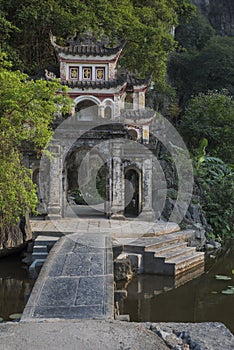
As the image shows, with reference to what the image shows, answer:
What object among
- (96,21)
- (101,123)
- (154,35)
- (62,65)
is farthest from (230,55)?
(101,123)

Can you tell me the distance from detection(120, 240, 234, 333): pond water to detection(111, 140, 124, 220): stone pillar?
14.1ft

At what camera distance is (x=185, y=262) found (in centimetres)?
1095

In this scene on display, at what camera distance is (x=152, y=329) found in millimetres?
Result: 4855

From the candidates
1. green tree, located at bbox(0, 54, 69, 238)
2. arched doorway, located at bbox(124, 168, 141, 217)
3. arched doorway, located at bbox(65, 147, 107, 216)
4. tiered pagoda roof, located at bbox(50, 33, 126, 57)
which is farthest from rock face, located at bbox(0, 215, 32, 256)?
arched doorway, located at bbox(65, 147, 107, 216)

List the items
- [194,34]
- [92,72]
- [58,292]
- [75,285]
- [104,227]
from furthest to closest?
[194,34], [92,72], [104,227], [75,285], [58,292]

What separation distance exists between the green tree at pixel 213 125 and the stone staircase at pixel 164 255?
12463mm

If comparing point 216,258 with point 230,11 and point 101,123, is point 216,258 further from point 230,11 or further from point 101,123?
point 230,11

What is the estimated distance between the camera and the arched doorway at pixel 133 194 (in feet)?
51.5

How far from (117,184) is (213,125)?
1221cm

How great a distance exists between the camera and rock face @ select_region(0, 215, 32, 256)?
1096 cm

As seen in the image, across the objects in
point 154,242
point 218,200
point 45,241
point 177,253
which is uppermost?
point 218,200

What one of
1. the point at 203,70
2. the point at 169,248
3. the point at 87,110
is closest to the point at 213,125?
the point at 87,110

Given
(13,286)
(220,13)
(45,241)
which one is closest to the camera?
(13,286)

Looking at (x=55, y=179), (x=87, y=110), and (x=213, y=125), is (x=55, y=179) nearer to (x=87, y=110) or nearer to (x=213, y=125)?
(x=87, y=110)
